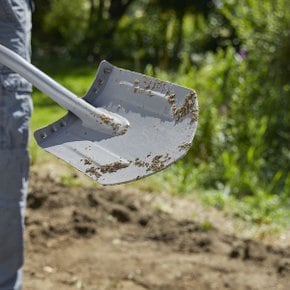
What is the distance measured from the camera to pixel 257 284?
3.10 meters

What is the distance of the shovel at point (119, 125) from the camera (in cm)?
181

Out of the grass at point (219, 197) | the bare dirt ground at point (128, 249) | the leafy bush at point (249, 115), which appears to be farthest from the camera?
the leafy bush at point (249, 115)

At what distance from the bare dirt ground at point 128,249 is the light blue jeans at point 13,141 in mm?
695

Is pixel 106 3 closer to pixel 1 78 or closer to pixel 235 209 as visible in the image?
pixel 235 209

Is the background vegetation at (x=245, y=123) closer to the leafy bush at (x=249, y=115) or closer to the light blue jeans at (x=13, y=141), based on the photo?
the leafy bush at (x=249, y=115)

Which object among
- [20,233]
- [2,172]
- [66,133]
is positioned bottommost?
[20,233]

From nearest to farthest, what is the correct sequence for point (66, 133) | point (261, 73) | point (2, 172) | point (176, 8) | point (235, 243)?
1. point (66, 133)
2. point (2, 172)
3. point (235, 243)
4. point (261, 73)
5. point (176, 8)

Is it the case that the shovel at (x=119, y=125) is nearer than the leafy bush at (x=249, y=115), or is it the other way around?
the shovel at (x=119, y=125)

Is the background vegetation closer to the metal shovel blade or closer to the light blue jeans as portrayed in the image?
the light blue jeans

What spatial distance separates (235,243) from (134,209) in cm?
59

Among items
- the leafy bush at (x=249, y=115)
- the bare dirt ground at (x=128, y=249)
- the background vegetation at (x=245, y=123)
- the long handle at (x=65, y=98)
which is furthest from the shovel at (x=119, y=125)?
the leafy bush at (x=249, y=115)

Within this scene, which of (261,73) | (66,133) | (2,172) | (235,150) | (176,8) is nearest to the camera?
(66,133)

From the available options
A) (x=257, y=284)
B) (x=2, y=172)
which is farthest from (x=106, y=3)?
(x=2, y=172)

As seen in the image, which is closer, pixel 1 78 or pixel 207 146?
pixel 1 78
